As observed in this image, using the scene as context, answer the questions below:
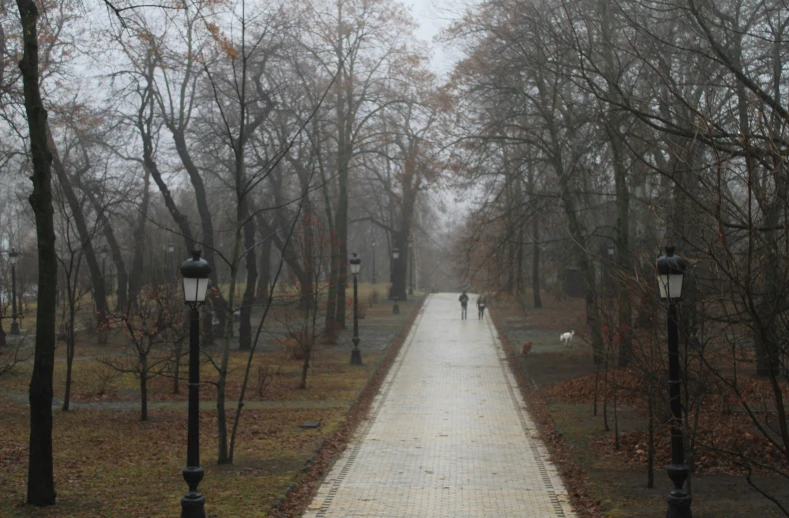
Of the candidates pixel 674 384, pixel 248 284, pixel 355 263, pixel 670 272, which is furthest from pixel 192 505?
pixel 248 284

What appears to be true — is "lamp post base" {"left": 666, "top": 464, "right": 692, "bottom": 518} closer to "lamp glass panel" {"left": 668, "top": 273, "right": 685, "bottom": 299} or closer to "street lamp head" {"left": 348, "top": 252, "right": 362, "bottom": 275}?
"lamp glass panel" {"left": 668, "top": 273, "right": 685, "bottom": 299}

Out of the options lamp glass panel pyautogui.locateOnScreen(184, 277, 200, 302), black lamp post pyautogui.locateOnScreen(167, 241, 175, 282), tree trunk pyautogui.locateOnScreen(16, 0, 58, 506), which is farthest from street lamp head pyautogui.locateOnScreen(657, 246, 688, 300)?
black lamp post pyautogui.locateOnScreen(167, 241, 175, 282)

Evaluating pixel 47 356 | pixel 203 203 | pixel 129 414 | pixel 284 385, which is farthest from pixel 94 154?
pixel 47 356

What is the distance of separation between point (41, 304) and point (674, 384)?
7307 mm

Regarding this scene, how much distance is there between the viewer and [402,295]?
58.6m

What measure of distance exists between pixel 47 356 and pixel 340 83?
24.7m

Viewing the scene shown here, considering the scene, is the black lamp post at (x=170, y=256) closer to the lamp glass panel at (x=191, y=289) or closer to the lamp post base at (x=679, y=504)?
the lamp glass panel at (x=191, y=289)

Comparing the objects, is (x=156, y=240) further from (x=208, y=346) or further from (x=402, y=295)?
(x=402, y=295)

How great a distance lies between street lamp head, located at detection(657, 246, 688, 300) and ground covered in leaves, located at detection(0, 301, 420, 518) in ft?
17.2

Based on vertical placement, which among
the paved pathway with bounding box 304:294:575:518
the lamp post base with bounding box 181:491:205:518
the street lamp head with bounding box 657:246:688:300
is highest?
the street lamp head with bounding box 657:246:688:300

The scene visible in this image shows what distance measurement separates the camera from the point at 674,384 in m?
8.88

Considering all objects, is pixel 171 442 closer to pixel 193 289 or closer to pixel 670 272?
pixel 193 289

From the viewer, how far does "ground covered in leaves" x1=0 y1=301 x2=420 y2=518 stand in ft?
35.1

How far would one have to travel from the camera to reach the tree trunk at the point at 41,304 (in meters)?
10.1
